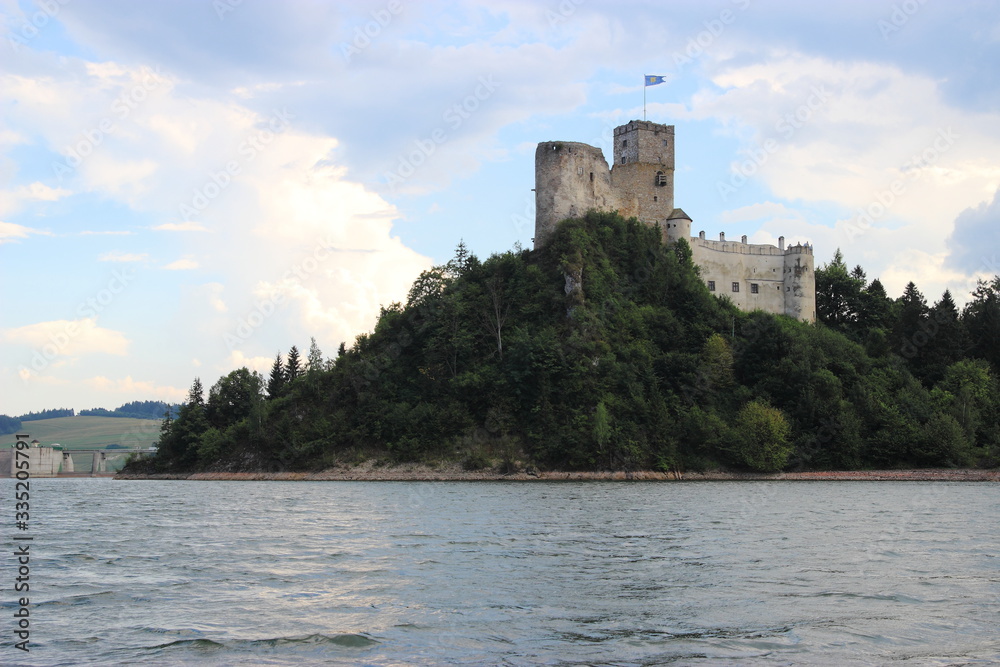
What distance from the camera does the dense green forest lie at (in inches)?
2530

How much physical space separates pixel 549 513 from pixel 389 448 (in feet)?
118

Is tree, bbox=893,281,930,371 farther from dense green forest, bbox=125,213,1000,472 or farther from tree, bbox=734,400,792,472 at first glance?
tree, bbox=734,400,792,472

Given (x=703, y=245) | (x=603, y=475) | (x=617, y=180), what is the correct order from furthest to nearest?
(x=617, y=180) → (x=703, y=245) → (x=603, y=475)

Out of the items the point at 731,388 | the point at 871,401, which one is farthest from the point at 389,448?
the point at 871,401

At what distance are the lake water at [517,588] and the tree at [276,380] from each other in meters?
54.1

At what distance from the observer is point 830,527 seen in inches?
1144

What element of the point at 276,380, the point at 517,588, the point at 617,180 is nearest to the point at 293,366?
the point at 276,380

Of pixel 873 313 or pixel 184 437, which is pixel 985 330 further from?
pixel 184 437

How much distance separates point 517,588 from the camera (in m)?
17.8

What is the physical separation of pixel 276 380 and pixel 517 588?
252 feet

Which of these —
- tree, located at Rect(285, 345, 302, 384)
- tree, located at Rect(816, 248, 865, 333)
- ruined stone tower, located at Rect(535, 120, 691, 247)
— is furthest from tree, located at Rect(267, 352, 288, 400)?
tree, located at Rect(816, 248, 865, 333)

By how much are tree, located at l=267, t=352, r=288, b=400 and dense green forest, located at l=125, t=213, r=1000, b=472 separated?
6.29m

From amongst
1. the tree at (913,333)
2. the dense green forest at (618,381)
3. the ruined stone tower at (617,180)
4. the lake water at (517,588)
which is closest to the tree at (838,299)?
the dense green forest at (618,381)

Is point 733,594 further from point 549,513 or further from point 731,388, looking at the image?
point 731,388
